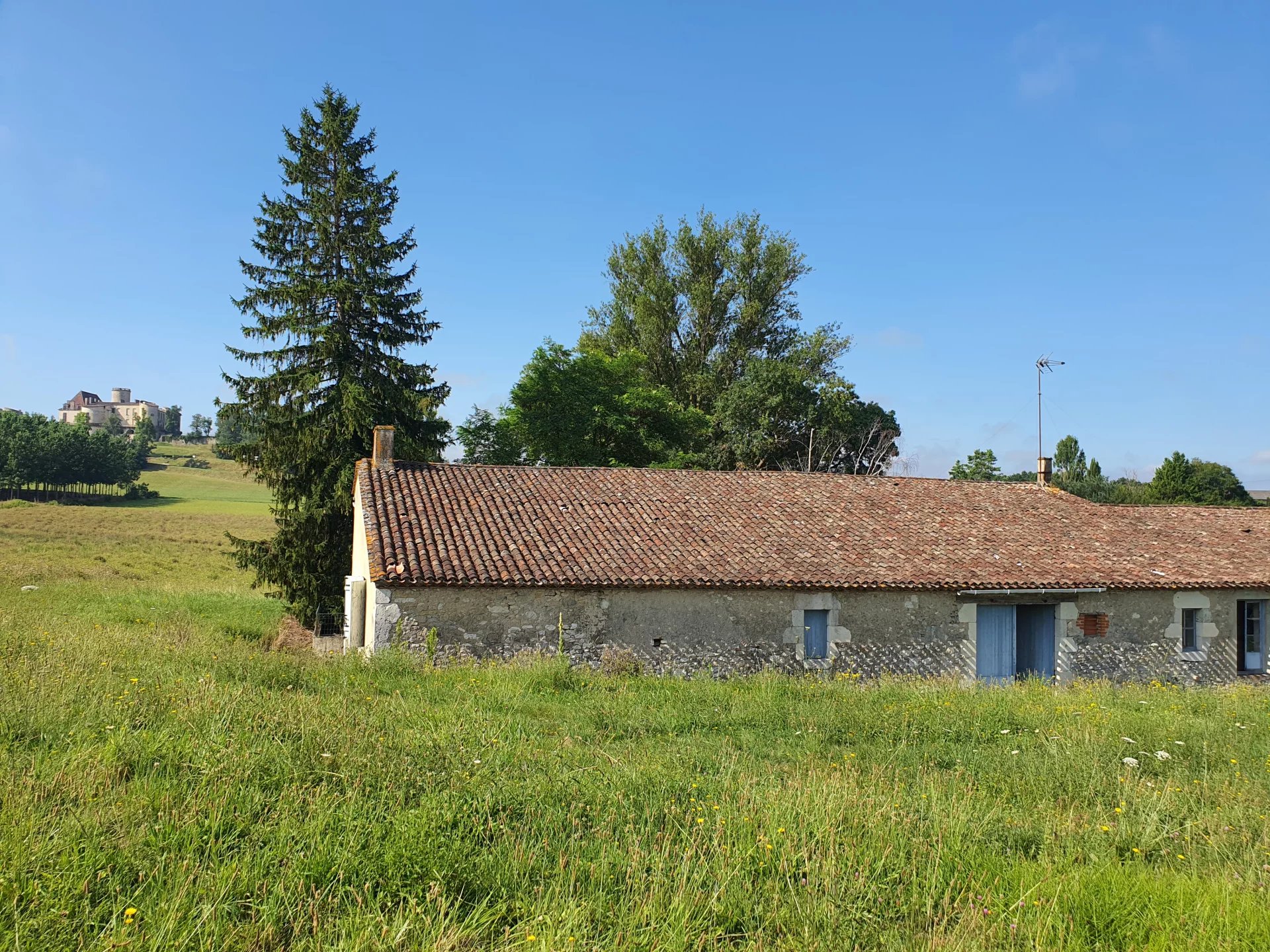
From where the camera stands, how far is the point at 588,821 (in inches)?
203

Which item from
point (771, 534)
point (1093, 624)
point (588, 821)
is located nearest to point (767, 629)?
point (771, 534)

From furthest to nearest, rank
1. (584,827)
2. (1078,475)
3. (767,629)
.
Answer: (1078,475) < (767,629) < (584,827)

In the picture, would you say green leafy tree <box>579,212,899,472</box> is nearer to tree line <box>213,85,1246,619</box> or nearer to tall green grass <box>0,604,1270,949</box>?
tree line <box>213,85,1246,619</box>

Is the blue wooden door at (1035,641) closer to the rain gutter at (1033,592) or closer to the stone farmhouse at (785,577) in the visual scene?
the stone farmhouse at (785,577)

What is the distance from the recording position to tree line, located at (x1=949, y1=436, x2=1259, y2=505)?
1471 inches

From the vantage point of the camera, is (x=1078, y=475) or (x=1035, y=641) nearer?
(x=1035, y=641)

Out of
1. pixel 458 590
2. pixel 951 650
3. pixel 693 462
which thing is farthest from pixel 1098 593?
pixel 693 462

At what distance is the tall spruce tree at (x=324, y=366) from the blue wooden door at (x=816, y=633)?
1158 cm

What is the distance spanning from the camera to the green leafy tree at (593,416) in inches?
1148

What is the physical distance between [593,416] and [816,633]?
16.2 metres

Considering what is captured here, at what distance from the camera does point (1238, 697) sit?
39.2ft

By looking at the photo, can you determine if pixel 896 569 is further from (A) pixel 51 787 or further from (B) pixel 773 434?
(B) pixel 773 434

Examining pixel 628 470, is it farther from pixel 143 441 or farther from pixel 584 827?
pixel 143 441

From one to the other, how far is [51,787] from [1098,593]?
54.7 feet
